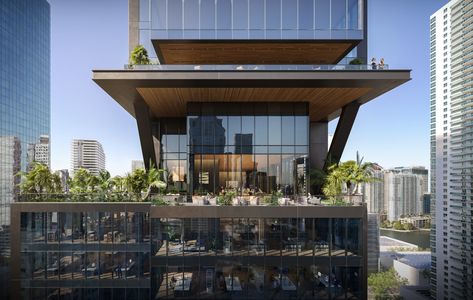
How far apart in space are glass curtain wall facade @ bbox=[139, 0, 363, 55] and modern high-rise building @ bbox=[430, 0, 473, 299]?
4178cm

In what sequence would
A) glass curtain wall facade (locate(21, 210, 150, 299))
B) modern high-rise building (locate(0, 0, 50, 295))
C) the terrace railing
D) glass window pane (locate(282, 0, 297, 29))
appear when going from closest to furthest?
glass curtain wall facade (locate(21, 210, 150, 299)) → the terrace railing → glass window pane (locate(282, 0, 297, 29)) → modern high-rise building (locate(0, 0, 50, 295))

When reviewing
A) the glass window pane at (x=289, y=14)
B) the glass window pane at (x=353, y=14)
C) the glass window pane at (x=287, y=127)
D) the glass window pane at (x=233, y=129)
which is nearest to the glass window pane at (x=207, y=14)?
the glass window pane at (x=289, y=14)

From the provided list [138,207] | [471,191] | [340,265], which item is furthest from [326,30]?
[471,191]

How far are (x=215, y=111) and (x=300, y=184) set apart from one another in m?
8.63

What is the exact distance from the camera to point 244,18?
20.5 meters

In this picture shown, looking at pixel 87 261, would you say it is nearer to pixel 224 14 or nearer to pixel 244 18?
pixel 224 14

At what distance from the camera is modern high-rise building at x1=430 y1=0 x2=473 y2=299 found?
45.2 metres

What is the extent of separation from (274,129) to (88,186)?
532 inches

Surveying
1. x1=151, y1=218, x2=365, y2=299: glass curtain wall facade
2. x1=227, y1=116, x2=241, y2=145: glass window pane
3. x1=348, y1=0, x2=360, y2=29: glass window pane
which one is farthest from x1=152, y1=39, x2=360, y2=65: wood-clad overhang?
x1=151, y1=218, x2=365, y2=299: glass curtain wall facade

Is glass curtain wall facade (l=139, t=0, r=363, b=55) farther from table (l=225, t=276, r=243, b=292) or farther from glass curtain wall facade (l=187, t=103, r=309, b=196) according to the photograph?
table (l=225, t=276, r=243, b=292)

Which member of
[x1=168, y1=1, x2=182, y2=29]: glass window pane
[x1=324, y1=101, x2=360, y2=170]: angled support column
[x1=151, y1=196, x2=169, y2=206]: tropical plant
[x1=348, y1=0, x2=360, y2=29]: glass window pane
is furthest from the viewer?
[x1=324, y1=101, x2=360, y2=170]: angled support column

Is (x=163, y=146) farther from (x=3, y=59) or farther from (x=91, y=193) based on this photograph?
(x=3, y=59)

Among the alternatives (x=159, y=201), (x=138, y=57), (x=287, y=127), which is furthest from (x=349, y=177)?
(x=138, y=57)

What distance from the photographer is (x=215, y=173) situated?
2117 cm
